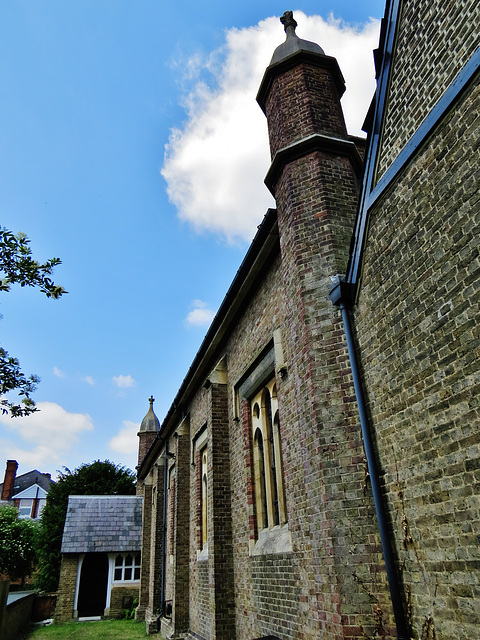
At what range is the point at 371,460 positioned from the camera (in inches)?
177

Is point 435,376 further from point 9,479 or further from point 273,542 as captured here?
point 9,479

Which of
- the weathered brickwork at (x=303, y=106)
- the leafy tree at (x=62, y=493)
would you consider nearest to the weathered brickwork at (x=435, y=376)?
the weathered brickwork at (x=303, y=106)

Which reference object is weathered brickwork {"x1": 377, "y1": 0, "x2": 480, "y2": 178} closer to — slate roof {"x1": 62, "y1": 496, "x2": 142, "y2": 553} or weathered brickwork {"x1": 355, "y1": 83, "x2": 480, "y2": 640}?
weathered brickwork {"x1": 355, "y1": 83, "x2": 480, "y2": 640}

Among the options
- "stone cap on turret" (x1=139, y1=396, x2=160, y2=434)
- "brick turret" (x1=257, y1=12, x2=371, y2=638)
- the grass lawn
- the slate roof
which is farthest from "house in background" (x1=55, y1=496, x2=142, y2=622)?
"brick turret" (x1=257, y1=12, x2=371, y2=638)

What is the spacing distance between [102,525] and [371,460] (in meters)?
23.8

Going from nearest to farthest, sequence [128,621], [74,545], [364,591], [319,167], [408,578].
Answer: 1. [408,578]
2. [364,591]
3. [319,167]
4. [128,621]
5. [74,545]

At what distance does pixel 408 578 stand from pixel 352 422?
4.94ft

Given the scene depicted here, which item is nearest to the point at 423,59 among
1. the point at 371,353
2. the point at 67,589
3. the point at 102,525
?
the point at 371,353

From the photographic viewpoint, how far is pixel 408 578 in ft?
12.8

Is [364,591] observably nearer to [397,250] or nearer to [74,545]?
[397,250]

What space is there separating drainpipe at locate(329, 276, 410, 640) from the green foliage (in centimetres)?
2926

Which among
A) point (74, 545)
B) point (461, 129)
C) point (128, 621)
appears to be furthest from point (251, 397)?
point (74, 545)

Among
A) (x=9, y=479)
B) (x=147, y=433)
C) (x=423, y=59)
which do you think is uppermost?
(x=9, y=479)

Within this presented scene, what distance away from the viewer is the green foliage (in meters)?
27.6
